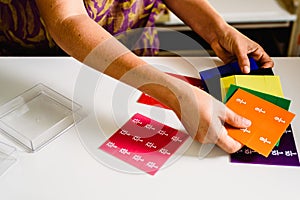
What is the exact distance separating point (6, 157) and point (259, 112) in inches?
19.7

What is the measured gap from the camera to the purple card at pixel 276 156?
76 cm

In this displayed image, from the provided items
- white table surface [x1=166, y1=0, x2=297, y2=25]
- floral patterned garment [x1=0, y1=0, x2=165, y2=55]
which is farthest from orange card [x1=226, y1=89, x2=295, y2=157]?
white table surface [x1=166, y1=0, x2=297, y2=25]

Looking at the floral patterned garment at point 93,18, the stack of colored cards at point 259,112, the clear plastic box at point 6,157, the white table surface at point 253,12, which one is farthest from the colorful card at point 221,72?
the white table surface at point 253,12

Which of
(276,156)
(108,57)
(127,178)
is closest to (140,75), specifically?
(108,57)

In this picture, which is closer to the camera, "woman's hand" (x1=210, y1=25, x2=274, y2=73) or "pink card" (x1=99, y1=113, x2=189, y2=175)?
"pink card" (x1=99, y1=113, x2=189, y2=175)

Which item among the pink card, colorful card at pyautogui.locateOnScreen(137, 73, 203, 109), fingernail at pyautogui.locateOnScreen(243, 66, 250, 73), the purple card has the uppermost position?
fingernail at pyautogui.locateOnScreen(243, 66, 250, 73)

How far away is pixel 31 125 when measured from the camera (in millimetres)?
860

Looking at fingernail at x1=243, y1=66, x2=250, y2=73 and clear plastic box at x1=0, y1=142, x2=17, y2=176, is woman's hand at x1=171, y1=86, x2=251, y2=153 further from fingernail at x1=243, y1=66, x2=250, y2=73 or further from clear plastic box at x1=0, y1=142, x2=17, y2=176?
clear plastic box at x1=0, y1=142, x2=17, y2=176

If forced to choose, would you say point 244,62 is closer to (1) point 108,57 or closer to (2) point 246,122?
(2) point 246,122

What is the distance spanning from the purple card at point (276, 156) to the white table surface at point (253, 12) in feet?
2.97

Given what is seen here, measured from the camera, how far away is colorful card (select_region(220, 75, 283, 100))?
0.90 meters

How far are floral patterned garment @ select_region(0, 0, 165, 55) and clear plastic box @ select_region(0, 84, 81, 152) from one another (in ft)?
0.64

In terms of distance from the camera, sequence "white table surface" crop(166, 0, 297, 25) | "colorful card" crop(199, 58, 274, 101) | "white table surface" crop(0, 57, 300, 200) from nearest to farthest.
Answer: "white table surface" crop(0, 57, 300, 200) → "colorful card" crop(199, 58, 274, 101) → "white table surface" crop(166, 0, 297, 25)

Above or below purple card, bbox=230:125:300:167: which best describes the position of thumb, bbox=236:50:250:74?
above
